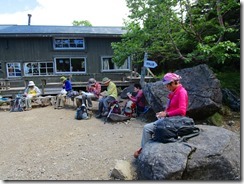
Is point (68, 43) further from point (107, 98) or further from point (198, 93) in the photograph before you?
point (198, 93)

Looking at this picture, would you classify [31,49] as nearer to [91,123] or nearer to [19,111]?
[19,111]

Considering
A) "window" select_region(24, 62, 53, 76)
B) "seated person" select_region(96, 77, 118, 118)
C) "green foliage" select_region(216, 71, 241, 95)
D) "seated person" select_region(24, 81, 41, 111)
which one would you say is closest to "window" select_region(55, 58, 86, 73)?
"window" select_region(24, 62, 53, 76)

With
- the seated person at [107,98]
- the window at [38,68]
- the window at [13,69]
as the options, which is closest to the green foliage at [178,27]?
the seated person at [107,98]

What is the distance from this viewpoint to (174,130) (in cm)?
319

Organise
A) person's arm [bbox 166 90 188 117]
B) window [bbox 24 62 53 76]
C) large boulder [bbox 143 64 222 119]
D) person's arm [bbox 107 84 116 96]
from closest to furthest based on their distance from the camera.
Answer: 1. person's arm [bbox 166 90 188 117]
2. large boulder [bbox 143 64 222 119]
3. person's arm [bbox 107 84 116 96]
4. window [bbox 24 62 53 76]

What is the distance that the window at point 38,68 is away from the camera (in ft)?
57.1

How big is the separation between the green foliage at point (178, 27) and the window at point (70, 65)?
9245mm

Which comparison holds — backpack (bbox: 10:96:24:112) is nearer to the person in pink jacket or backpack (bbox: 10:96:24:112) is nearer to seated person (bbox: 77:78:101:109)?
seated person (bbox: 77:78:101:109)

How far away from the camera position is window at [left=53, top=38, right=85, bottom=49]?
17281mm

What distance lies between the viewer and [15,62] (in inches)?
665

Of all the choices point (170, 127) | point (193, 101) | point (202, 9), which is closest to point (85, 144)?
point (170, 127)

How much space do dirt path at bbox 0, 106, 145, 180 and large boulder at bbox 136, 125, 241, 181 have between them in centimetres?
90

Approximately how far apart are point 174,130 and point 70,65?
15559 mm

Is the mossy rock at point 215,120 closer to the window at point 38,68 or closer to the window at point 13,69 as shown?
the window at point 38,68
